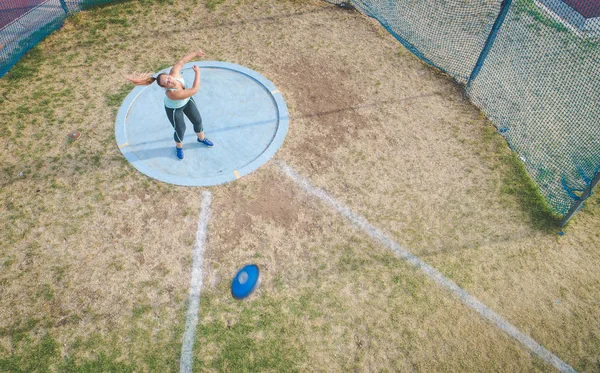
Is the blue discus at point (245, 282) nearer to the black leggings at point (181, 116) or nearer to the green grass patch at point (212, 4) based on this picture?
the black leggings at point (181, 116)

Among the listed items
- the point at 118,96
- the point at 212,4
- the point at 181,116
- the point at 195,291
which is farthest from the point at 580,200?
the point at 212,4

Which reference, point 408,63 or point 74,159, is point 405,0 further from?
point 74,159

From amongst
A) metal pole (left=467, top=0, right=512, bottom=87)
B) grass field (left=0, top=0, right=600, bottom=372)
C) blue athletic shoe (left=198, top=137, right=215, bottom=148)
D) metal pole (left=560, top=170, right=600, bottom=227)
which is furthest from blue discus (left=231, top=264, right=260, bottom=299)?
metal pole (left=467, top=0, right=512, bottom=87)

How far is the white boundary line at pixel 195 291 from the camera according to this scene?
483cm

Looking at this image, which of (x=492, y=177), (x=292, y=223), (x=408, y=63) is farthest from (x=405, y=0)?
(x=292, y=223)

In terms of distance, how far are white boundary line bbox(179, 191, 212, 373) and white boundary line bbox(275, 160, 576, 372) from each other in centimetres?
148

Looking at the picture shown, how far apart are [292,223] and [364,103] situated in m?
3.13

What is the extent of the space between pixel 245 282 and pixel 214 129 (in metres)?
3.02

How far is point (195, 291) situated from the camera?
534cm

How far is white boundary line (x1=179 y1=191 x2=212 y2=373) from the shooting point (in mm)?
4828

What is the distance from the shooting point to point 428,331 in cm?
515

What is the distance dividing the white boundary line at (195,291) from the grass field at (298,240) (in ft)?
0.32

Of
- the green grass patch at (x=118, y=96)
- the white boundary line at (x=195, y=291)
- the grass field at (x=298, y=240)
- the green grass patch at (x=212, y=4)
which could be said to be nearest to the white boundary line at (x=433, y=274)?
the grass field at (x=298, y=240)

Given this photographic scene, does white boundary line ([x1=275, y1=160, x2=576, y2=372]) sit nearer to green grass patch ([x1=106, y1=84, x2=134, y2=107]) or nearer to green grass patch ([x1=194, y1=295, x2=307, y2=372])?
green grass patch ([x1=194, y1=295, x2=307, y2=372])
